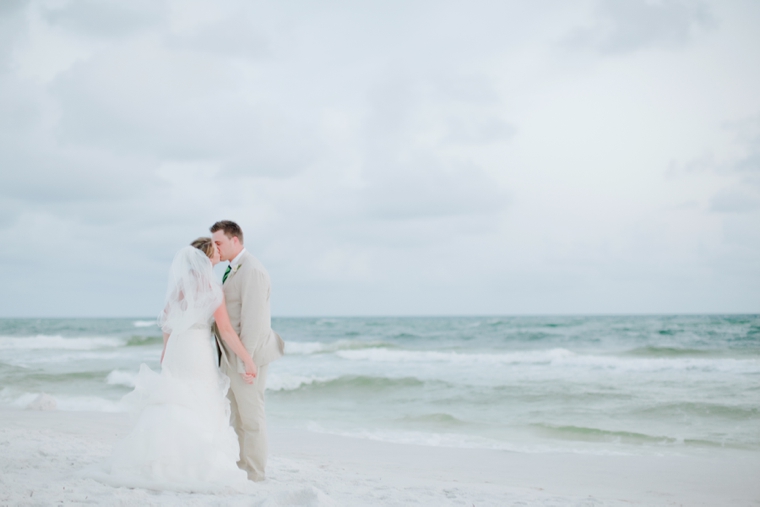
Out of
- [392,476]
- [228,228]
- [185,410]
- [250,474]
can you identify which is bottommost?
[392,476]

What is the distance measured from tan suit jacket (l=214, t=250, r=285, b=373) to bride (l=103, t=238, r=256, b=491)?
0.09 metres

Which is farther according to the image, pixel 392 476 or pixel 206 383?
pixel 392 476

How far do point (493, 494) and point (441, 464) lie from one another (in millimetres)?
1804

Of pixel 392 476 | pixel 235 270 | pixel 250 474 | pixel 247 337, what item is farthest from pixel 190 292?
pixel 392 476

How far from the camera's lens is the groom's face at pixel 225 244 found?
425cm

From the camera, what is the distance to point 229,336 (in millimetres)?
4027

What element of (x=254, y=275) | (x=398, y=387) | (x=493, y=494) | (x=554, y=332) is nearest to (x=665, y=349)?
(x=554, y=332)

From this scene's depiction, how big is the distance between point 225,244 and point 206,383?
1.05 m

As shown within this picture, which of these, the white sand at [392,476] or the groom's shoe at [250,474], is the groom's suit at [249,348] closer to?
the groom's shoe at [250,474]

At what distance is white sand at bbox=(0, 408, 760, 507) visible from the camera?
3713mm

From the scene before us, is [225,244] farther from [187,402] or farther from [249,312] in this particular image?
[187,402]

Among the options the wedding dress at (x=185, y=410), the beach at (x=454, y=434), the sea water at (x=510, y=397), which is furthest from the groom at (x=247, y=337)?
the sea water at (x=510, y=397)

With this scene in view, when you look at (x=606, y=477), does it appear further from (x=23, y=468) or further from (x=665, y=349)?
(x=665, y=349)

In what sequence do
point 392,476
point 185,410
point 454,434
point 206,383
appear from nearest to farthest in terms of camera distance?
point 185,410 → point 206,383 → point 392,476 → point 454,434
